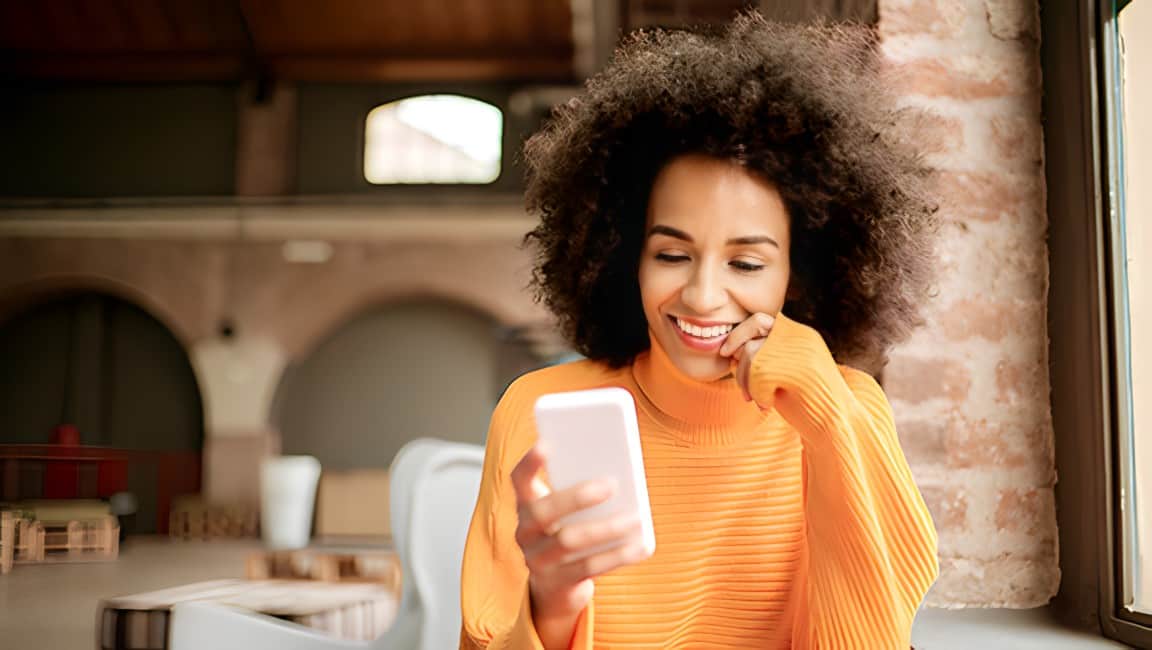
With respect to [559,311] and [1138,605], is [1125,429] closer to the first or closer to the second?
[1138,605]

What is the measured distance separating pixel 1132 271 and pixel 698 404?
0.80m

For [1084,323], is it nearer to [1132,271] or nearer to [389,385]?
[1132,271]

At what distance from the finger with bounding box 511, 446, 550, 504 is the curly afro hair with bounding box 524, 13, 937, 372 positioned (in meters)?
0.40

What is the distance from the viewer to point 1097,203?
1440 mm

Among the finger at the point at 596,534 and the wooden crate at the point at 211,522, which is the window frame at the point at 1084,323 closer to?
the finger at the point at 596,534

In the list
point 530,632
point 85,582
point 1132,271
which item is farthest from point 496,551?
point 85,582

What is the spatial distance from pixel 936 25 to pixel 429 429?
30.2ft

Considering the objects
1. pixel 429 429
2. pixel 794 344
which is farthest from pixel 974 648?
pixel 429 429

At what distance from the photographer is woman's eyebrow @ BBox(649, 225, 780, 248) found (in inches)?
39.0

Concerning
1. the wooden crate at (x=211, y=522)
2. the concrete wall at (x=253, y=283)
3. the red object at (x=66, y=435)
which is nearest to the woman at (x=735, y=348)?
the concrete wall at (x=253, y=283)

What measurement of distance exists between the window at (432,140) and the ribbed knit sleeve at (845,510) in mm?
9619

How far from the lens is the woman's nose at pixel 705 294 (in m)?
0.97

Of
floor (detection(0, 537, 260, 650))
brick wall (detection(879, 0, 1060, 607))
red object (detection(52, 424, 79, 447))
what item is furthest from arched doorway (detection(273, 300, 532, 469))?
brick wall (detection(879, 0, 1060, 607))

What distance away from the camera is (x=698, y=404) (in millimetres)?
1031
